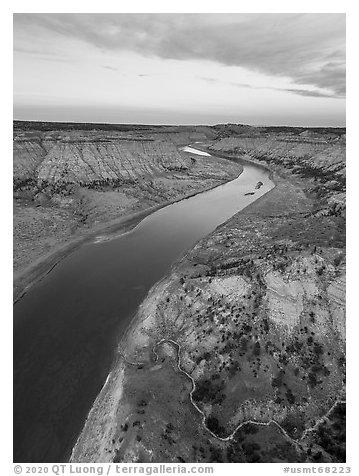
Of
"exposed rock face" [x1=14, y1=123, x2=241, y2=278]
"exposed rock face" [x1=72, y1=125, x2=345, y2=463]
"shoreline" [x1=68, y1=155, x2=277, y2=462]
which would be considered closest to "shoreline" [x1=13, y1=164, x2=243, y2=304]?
"exposed rock face" [x1=14, y1=123, x2=241, y2=278]

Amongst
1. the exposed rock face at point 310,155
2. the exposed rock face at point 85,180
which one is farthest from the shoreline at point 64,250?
the exposed rock face at point 310,155

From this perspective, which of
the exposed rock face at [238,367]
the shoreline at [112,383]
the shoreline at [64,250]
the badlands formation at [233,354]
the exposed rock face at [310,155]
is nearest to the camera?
the exposed rock face at [238,367]

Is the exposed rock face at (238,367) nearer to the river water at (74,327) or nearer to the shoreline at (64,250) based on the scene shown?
the river water at (74,327)

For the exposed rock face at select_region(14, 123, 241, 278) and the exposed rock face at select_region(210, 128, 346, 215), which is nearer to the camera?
the exposed rock face at select_region(14, 123, 241, 278)

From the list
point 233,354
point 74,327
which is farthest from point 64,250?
point 233,354

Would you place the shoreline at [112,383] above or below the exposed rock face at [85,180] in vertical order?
below

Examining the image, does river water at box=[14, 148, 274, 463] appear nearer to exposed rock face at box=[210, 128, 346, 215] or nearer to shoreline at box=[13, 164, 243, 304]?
shoreline at box=[13, 164, 243, 304]
